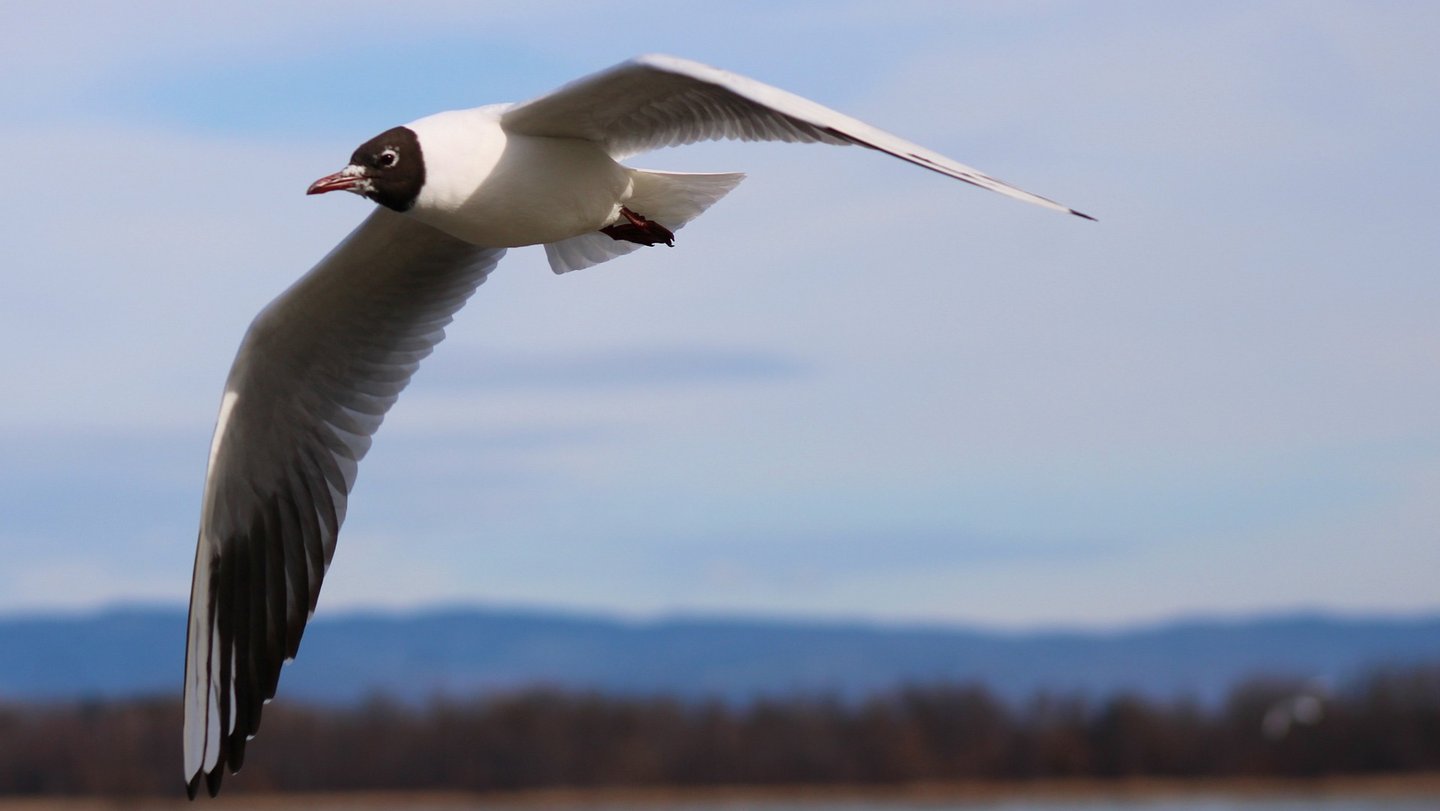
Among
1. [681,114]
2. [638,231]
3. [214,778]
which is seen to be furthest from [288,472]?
[681,114]

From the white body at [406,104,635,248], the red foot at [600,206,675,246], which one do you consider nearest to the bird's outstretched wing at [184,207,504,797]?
the red foot at [600,206,675,246]

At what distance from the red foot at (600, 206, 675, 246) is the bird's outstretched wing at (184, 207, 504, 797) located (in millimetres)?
1175

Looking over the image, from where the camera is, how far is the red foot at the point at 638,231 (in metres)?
10.1

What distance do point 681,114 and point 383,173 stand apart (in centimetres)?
→ 123

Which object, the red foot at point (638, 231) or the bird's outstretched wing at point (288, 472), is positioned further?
the bird's outstretched wing at point (288, 472)

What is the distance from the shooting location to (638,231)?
10109 millimetres

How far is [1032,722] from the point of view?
6175 centimetres

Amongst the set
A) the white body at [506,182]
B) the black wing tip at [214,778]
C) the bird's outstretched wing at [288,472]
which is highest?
the white body at [506,182]

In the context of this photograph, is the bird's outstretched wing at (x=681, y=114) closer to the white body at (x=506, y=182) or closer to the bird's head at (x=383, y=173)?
the white body at (x=506, y=182)

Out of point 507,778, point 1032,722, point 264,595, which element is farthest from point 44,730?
point 264,595

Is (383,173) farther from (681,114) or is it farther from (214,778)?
(214,778)

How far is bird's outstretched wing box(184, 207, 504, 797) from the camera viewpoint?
11.0 metres

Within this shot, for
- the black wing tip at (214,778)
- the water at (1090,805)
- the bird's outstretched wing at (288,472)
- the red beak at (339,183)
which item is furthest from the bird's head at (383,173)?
the water at (1090,805)

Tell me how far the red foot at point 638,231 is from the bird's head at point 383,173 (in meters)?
1.20
